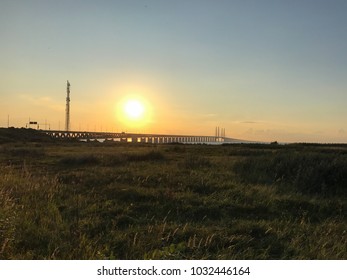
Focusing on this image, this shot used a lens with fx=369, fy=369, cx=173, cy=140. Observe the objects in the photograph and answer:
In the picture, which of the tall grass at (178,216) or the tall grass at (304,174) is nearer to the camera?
the tall grass at (178,216)

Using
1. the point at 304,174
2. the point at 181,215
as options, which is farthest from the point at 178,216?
the point at 304,174

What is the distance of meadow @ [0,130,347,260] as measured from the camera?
5691 millimetres

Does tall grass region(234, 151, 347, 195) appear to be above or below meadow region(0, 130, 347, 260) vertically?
above

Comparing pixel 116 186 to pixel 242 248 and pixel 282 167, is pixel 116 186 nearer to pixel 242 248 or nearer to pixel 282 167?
pixel 242 248

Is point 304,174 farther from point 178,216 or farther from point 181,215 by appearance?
point 178,216

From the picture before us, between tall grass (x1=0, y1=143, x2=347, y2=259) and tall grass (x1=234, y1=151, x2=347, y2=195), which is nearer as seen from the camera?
tall grass (x1=0, y1=143, x2=347, y2=259)

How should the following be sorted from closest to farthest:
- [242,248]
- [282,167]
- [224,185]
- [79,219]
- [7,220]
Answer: [7,220] < [242,248] < [79,219] < [224,185] < [282,167]

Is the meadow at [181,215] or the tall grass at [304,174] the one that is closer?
the meadow at [181,215]

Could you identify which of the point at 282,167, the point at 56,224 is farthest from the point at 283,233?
the point at 282,167

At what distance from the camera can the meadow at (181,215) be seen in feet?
18.7

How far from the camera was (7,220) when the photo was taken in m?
→ 5.73

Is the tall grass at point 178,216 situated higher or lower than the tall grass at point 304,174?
lower

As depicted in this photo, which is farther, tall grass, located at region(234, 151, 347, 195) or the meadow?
tall grass, located at region(234, 151, 347, 195)

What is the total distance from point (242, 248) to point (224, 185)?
233 inches
